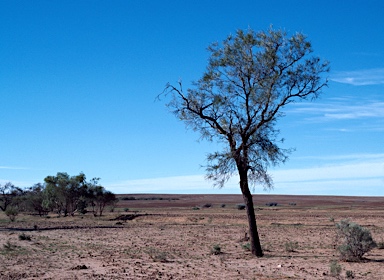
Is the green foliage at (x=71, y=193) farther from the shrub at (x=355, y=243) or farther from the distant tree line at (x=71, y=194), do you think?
the shrub at (x=355, y=243)

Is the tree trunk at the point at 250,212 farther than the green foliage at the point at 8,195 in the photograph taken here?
No

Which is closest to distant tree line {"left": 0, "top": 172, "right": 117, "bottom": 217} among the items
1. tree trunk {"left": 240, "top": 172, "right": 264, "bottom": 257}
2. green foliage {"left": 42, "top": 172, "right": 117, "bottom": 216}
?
green foliage {"left": 42, "top": 172, "right": 117, "bottom": 216}

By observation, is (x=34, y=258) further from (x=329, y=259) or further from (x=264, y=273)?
(x=329, y=259)

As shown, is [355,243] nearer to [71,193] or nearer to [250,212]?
[250,212]

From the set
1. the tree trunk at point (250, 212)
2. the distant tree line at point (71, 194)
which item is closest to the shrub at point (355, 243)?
the tree trunk at point (250, 212)

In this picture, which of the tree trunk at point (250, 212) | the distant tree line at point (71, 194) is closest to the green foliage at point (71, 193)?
the distant tree line at point (71, 194)

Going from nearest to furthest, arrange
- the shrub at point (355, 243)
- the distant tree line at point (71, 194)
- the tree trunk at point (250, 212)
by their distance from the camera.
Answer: the shrub at point (355, 243), the tree trunk at point (250, 212), the distant tree line at point (71, 194)

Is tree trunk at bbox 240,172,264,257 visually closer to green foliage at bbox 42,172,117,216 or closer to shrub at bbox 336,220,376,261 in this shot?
shrub at bbox 336,220,376,261

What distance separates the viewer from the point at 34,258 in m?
21.0

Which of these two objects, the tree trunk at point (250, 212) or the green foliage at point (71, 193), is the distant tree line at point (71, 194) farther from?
the tree trunk at point (250, 212)

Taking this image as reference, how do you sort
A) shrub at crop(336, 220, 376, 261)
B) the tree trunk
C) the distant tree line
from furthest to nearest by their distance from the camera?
the distant tree line → the tree trunk → shrub at crop(336, 220, 376, 261)

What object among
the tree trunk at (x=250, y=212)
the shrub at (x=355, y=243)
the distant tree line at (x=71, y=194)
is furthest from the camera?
the distant tree line at (x=71, y=194)

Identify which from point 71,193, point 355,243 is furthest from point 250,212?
point 71,193

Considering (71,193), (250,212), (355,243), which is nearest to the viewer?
(355,243)
